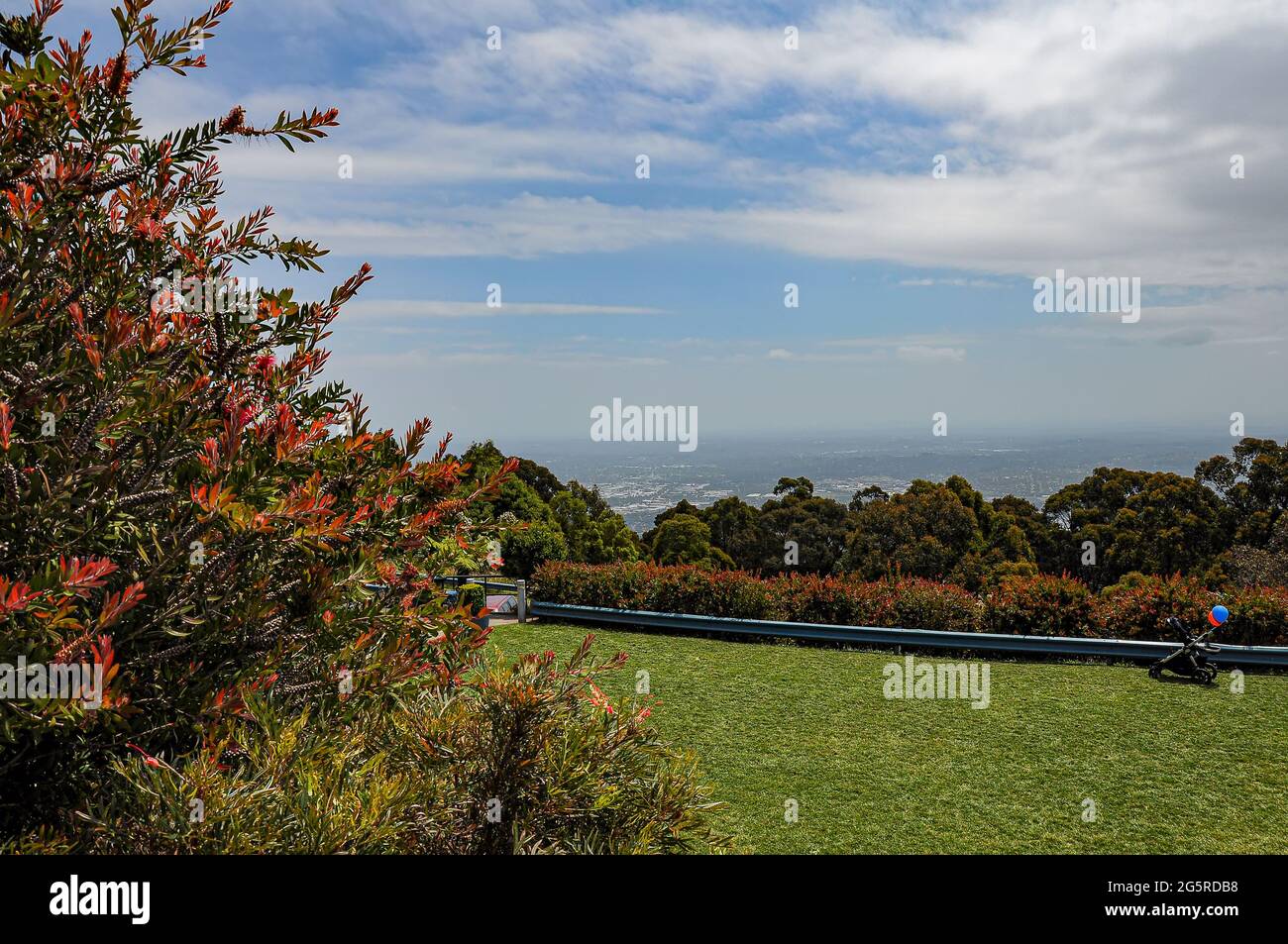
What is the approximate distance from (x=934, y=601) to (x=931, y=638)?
0.82 meters

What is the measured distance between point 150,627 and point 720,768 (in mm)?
4834

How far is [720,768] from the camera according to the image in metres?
6.61

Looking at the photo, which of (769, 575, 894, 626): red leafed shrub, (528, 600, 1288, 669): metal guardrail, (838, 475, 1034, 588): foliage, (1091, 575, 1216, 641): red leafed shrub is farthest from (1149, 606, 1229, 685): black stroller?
(838, 475, 1034, 588): foliage

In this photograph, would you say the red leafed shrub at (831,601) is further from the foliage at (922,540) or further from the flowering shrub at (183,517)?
the foliage at (922,540)

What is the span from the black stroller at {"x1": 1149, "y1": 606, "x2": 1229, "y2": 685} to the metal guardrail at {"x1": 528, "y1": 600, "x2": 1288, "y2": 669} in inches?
20.2

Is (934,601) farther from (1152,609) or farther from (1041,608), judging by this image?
(1152,609)

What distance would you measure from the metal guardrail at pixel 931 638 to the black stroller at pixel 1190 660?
512mm

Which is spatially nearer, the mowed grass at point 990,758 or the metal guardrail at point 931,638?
the mowed grass at point 990,758

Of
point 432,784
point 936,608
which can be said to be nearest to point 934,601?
point 936,608

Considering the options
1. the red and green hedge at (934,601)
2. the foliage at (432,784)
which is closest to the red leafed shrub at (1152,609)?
the red and green hedge at (934,601)

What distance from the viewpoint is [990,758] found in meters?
6.85

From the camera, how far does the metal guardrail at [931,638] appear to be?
955cm

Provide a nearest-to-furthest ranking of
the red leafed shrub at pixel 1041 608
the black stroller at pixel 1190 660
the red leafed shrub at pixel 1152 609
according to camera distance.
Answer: the black stroller at pixel 1190 660, the red leafed shrub at pixel 1152 609, the red leafed shrub at pixel 1041 608
